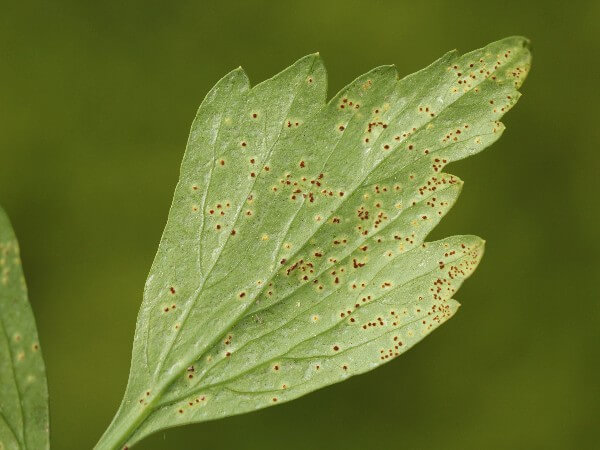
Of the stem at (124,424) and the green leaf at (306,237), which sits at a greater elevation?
the green leaf at (306,237)

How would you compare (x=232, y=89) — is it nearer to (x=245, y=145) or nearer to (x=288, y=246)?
(x=245, y=145)

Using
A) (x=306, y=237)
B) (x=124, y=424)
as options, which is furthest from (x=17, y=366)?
(x=306, y=237)

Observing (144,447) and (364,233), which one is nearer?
(364,233)

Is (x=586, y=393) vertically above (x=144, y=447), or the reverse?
(x=144, y=447)

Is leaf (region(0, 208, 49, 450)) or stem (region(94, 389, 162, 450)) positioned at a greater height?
leaf (region(0, 208, 49, 450))

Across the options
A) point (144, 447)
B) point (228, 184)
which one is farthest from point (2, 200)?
point (228, 184)
